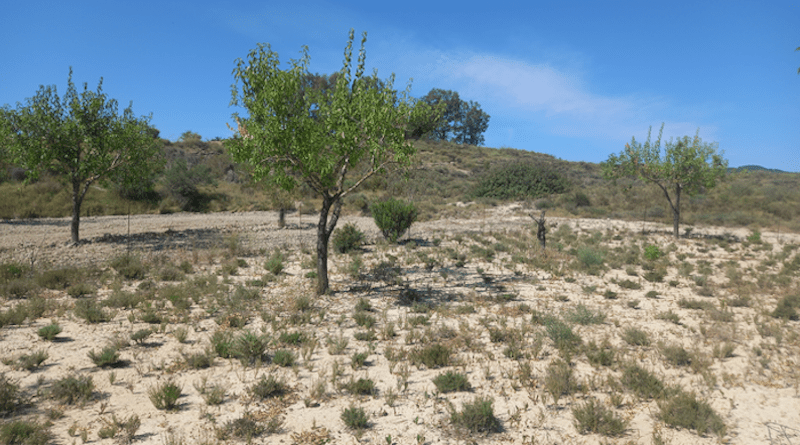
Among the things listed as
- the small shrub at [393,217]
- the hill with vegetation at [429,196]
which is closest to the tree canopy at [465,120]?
the hill with vegetation at [429,196]

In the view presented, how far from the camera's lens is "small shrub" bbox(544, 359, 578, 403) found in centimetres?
631

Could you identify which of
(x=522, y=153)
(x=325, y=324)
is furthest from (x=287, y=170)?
(x=522, y=153)

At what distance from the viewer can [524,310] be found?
1024 cm

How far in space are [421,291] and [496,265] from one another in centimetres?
464

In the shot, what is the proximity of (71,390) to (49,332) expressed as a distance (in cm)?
262

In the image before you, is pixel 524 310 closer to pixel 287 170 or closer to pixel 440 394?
pixel 440 394

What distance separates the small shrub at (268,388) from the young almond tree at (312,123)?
195 inches

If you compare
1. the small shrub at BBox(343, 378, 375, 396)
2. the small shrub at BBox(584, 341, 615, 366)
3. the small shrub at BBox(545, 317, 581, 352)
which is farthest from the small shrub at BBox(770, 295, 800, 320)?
the small shrub at BBox(343, 378, 375, 396)

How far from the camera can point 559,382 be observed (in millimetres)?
6426

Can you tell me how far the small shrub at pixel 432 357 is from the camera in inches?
286

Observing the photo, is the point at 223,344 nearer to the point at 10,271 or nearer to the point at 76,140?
the point at 10,271

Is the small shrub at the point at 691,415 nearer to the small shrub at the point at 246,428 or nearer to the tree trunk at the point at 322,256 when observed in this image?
the small shrub at the point at 246,428

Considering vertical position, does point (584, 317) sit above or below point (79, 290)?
above

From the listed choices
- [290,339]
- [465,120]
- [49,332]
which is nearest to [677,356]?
[290,339]
